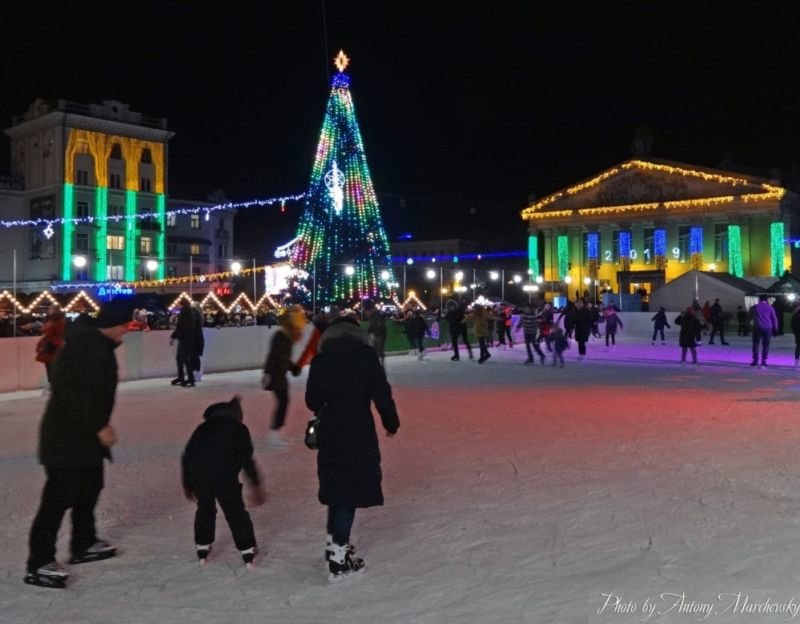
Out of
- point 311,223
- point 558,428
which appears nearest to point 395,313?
point 311,223

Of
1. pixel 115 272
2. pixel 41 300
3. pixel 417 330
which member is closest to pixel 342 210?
pixel 417 330

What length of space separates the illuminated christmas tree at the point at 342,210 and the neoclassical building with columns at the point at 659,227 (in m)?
36.6

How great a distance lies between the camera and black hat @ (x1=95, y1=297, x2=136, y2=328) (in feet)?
14.8

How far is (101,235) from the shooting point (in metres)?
52.4

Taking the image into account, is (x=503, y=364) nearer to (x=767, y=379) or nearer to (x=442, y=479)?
(x=767, y=379)

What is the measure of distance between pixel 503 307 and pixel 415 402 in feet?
54.5

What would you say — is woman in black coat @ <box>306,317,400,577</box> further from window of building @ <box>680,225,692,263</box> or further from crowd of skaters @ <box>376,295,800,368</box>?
window of building @ <box>680,225,692,263</box>

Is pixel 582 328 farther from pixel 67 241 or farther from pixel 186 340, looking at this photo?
pixel 67 241

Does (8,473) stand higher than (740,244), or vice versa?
(740,244)

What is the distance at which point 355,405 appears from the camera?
4.30m

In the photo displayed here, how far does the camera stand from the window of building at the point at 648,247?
62.1 m

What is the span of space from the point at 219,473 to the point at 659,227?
6128cm

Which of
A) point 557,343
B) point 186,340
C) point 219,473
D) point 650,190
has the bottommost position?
point 219,473

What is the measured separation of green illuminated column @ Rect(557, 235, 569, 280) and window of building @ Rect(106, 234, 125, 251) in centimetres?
3297
